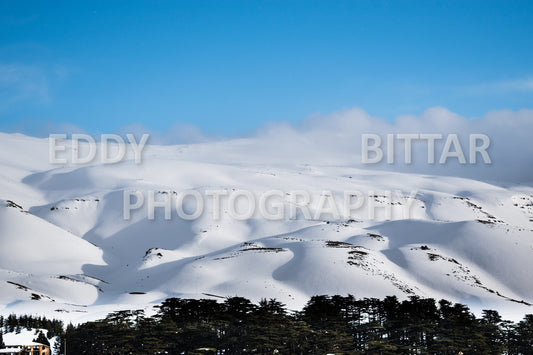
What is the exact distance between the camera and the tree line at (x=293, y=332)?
6531 centimetres

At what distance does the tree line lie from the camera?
214ft

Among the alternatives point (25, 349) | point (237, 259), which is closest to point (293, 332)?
point (25, 349)

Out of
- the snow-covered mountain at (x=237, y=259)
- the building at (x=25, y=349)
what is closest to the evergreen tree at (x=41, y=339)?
the building at (x=25, y=349)

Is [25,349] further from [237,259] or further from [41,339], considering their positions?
[237,259]

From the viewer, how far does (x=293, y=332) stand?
216 feet

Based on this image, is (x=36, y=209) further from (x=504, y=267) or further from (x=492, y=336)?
(x=492, y=336)

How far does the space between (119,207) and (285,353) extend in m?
120

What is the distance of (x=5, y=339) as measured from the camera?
6569 cm

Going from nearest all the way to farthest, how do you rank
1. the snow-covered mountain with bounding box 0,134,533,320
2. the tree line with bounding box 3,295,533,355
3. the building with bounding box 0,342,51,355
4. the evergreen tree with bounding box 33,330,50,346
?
the building with bounding box 0,342,51,355
the tree line with bounding box 3,295,533,355
the evergreen tree with bounding box 33,330,50,346
the snow-covered mountain with bounding box 0,134,533,320

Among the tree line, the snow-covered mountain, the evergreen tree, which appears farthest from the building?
the snow-covered mountain

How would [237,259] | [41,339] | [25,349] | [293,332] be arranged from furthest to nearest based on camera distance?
[237,259] < [41,339] < [293,332] < [25,349]

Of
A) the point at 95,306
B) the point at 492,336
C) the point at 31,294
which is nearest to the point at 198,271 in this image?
the point at 95,306

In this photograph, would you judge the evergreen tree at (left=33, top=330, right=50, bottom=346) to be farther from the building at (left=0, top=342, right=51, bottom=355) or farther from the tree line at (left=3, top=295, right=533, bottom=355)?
the tree line at (left=3, top=295, right=533, bottom=355)

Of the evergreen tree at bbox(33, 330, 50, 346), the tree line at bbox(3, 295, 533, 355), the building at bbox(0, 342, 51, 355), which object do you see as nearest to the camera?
the building at bbox(0, 342, 51, 355)
